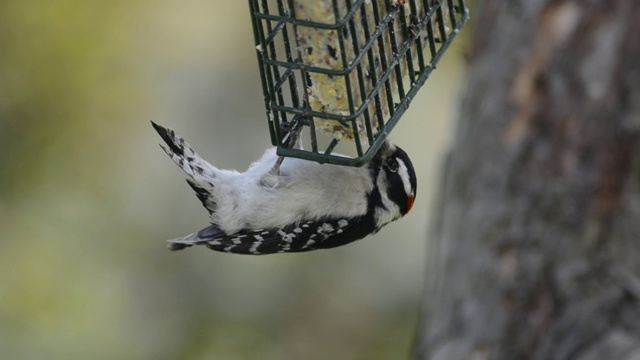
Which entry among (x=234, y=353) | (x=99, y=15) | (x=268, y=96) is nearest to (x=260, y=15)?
(x=268, y=96)

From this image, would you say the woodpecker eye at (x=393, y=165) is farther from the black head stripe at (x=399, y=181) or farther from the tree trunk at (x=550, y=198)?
the tree trunk at (x=550, y=198)

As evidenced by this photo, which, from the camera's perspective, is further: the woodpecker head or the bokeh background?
the bokeh background

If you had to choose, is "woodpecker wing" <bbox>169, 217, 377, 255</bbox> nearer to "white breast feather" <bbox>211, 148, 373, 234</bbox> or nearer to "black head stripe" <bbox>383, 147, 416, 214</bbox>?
"white breast feather" <bbox>211, 148, 373, 234</bbox>

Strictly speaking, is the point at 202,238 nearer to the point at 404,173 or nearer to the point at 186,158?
the point at 186,158

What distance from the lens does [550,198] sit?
380 cm

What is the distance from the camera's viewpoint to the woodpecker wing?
5.02 metres

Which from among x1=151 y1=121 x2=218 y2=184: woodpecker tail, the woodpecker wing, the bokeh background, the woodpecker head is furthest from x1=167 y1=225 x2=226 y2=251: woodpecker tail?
the bokeh background

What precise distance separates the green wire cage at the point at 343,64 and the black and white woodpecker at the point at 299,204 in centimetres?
60

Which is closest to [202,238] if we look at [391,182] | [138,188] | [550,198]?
[391,182]

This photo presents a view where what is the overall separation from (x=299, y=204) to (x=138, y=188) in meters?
3.20

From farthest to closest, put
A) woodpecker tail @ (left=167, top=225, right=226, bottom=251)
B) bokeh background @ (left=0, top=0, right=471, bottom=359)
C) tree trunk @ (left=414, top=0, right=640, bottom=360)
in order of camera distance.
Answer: bokeh background @ (left=0, top=0, right=471, bottom=359)
woodpecker tail @ (left=167, top=225, right=226, bottom=251)
tree trunk @ (left=414, top=0, right=640, bottom=360)

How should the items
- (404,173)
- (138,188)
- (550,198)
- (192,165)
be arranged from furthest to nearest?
(138,188) → (192,165) → (404,173) → (550,198)

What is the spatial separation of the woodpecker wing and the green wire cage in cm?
74

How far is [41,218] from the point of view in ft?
25.9
